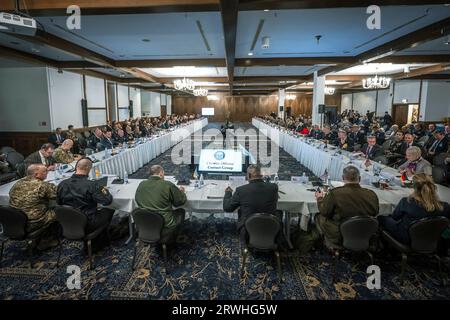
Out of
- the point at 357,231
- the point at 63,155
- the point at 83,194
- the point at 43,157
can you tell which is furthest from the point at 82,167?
the point at 357,231

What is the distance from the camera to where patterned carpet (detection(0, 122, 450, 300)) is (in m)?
2.89

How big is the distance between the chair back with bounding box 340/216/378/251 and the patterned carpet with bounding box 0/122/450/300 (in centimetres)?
45

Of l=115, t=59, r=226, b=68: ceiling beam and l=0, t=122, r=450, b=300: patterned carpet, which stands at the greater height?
l=115, t=59, r=226, b=68: ceiling beam

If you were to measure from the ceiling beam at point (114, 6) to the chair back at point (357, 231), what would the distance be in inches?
122

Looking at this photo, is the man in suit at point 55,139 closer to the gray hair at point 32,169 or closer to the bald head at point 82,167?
the gray hair at point 32,169

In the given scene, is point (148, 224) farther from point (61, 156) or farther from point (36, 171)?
point (61, 156)

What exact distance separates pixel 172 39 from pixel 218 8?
280 cm

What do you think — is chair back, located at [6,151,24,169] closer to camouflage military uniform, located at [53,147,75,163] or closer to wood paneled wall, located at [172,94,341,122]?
camouflage military uniform, located at [53,147,75,163]

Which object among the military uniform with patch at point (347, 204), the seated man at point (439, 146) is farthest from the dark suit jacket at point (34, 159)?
the seated man at point (439, 146)

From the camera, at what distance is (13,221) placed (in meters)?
3.10

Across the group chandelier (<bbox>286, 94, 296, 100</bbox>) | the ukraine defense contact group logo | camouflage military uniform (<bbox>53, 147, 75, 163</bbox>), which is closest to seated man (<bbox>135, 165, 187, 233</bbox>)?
the ukraine defense contact group logo

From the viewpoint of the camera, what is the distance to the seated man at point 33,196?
3.30 m

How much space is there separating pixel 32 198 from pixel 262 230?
8.57 feet
